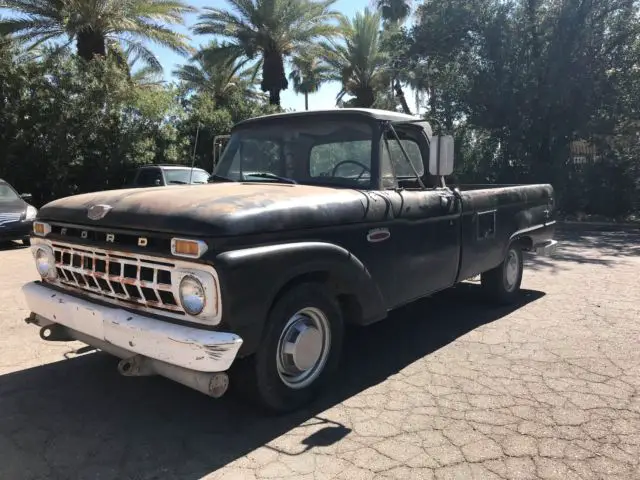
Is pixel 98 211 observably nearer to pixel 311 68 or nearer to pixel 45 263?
pixel 45 263

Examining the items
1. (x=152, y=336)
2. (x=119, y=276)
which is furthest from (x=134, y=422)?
(x=119, y=276)

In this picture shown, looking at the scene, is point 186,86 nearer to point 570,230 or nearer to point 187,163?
point 187,163

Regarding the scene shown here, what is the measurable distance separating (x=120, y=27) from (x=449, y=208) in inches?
654

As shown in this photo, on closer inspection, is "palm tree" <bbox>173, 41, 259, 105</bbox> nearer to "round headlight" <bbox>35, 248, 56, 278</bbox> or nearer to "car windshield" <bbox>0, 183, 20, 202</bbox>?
"car windshield" <bbox>0, 183, 20, 202</bbox>

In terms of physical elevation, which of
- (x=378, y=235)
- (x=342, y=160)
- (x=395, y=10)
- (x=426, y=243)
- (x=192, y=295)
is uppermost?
(x=395, y=10)

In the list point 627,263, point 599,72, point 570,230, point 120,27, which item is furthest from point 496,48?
point 120,27

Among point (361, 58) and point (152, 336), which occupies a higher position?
point (361, 58)

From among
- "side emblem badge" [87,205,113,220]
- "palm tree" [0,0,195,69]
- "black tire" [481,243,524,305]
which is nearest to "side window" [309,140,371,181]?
"side emblem badge" [87,205,113,220]

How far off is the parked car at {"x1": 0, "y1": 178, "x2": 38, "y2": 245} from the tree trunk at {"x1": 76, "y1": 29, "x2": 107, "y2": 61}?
771 centimetres

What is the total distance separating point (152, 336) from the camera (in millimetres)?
2922

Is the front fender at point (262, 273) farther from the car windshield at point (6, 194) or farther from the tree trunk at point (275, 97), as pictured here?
the tree trunk at point (275, 97)

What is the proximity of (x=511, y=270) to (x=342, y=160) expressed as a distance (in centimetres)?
297

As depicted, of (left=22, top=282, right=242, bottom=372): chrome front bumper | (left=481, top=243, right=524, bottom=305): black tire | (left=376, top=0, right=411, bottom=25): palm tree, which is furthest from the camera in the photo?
(left=376, top=0, right=411, bottom=25): palm tree

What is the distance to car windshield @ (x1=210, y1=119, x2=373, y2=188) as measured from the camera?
4262mm
